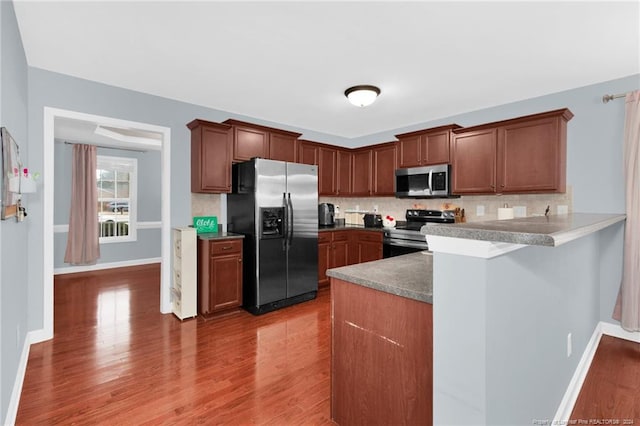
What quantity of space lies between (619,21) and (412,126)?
9.13 feet

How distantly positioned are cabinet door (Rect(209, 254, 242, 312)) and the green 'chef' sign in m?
0.55

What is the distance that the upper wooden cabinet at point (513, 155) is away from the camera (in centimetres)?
327

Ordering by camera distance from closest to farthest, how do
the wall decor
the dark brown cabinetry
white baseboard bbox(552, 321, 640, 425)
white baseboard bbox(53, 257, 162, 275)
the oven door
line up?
the dark brown cabinetry < the wall decor < white baseboard bbox(552, 321, 640, 425) < the oven door < white baseboard bbox(53, 257, 162, 275)

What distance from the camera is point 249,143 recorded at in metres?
4.04

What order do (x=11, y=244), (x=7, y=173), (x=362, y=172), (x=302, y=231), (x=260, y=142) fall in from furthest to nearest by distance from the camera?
(x=362, y=172)
(x=260, y=142)
(x=302, y=231)
(x=11, y=244)
(x=7, y=173)

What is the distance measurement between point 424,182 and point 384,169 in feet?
2.55

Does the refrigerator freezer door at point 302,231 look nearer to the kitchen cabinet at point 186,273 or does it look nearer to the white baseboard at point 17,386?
the kitchen cabinet at point 186,273

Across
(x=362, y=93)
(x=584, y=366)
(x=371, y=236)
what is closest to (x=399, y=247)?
(x=371, y=236)

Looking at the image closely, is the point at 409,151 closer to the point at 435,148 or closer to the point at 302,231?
the point at 435,148

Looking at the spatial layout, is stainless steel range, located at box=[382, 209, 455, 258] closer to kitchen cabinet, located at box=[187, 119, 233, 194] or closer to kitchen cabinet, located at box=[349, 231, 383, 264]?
kitchen cabinet, located at box=[349, 231, 383, 264]

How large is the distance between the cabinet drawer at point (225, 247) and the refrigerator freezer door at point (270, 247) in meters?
0.26

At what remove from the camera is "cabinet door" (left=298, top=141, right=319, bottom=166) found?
15.3 ft

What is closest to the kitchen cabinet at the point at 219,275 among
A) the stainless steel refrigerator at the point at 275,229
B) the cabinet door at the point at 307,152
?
the stainless steel refrigerator at the point at 275,229

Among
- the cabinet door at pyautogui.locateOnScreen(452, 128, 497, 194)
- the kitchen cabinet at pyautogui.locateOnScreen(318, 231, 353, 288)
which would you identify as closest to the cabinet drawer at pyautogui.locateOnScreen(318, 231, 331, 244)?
the kitchen cabinet at pyautogui.locateOnScreen(318, 231, 353, 288)
